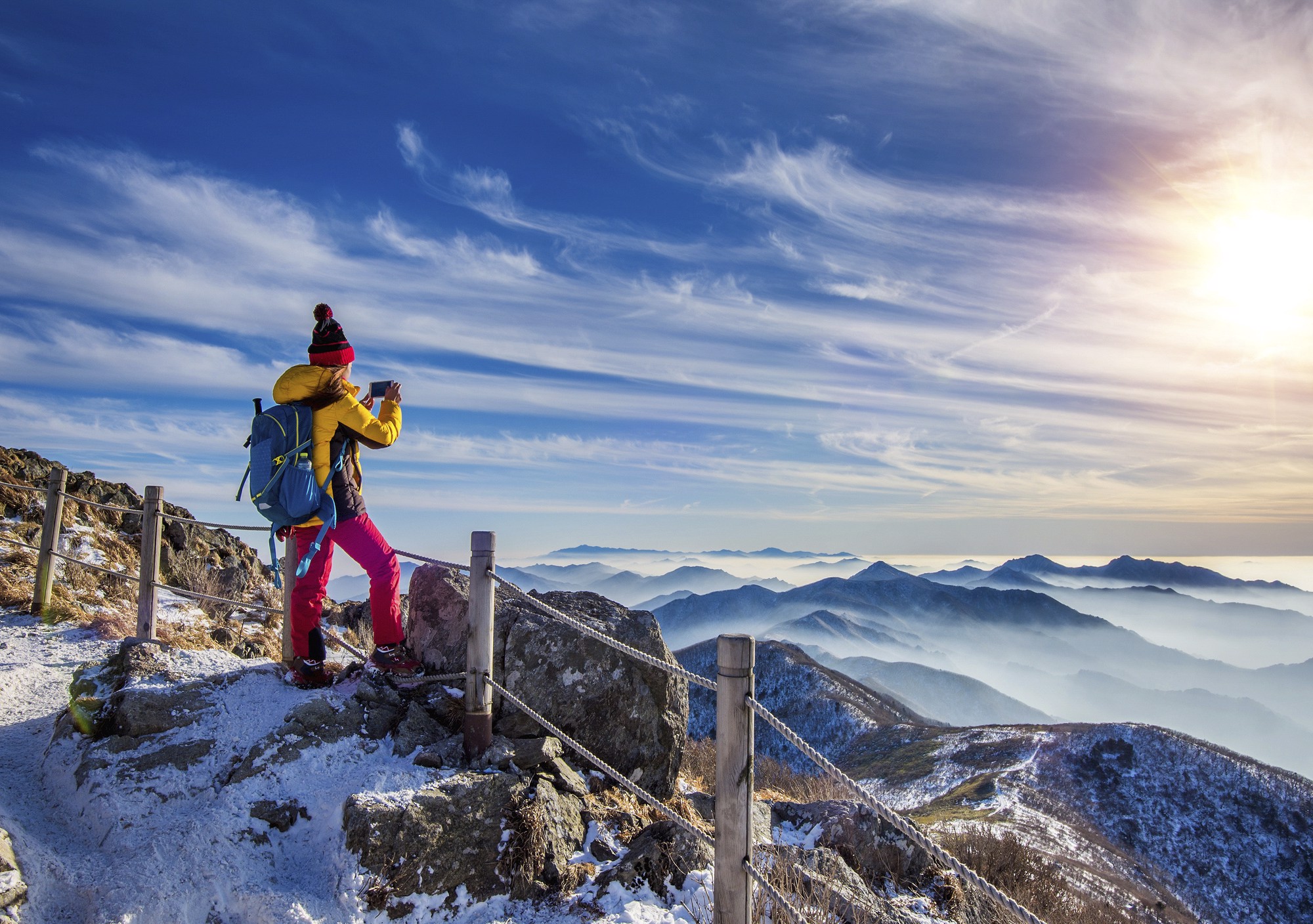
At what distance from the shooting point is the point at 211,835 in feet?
13.9

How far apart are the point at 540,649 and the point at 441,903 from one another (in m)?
2.16

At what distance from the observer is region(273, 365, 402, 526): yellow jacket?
5.39 meters

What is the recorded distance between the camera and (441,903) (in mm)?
4277

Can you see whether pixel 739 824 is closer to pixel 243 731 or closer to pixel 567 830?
pixel 567 830

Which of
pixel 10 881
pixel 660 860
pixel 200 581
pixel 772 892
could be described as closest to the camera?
pixel 772 892

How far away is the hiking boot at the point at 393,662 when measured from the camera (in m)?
6.13

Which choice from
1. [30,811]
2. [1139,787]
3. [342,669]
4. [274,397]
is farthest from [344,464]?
[1139,787]

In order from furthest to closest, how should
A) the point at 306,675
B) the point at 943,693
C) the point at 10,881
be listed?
the point at 943,693, the point at 306,675, the point at 10,881

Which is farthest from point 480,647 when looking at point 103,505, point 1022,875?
point 1022,875

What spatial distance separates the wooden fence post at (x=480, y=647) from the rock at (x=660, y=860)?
55.3 inches

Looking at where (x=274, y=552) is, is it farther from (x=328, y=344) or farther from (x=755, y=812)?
(x=755, y=812)

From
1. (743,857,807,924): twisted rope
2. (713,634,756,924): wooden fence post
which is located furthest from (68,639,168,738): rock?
(743,857,807,924): twisted rope

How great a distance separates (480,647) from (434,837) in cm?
137

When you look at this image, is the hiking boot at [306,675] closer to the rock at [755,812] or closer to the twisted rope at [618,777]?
the twisted rope at [618,777]
